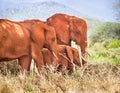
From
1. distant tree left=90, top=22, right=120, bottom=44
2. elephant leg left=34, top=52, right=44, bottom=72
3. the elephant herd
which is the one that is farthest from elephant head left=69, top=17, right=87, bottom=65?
elephant leg left=34, top=52, right=44, bottom=72

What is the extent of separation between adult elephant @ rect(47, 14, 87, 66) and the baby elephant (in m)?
0.13

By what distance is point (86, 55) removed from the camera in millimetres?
5750

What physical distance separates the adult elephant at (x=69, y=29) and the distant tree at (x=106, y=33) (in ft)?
0.61

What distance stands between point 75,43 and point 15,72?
1186 mm

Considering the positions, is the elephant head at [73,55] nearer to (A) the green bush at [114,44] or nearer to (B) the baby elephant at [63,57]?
(B) the baby elephant at [63,57]

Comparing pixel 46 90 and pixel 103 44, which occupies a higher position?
pixel 46 90

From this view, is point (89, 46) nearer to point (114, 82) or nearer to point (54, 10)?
point (54, 10)

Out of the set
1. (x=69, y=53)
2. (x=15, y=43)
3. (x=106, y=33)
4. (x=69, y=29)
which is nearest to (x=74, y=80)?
(x=15, y=43)

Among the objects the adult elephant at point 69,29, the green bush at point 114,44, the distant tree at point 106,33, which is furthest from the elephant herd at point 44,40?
the green bush at point 114,44

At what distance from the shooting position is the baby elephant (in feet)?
17.3

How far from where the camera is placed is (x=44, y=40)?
5.28 m

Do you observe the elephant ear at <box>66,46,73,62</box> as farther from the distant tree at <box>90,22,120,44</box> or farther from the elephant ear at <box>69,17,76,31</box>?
the distant tree at <box>90,22,120,44</box>

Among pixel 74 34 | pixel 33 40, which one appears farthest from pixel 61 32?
pixel 33 40

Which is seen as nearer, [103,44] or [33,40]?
[33,40]
